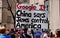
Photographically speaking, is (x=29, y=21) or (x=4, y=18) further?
(x=4, y=18)

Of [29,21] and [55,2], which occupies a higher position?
[55,2]

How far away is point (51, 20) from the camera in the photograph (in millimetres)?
18797

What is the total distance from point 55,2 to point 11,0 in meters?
20.4

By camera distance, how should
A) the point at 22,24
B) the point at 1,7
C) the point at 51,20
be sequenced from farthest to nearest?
the point at 1,7 → the point at 51,20 → the point at 22,24

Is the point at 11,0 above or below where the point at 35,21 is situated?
above

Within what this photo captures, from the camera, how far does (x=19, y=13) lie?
10.9 m

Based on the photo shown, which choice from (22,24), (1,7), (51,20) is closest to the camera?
(22,24)

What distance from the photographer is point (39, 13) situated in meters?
11.2

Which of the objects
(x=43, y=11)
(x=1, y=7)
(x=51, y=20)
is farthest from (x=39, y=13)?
(x=1, y=7)

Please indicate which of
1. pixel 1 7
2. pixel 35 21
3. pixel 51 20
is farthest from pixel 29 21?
pixel 1 7

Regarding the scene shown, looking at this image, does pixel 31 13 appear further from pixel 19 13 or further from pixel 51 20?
pixel 51 20

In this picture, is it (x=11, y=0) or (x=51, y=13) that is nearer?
(x=51, y=13)

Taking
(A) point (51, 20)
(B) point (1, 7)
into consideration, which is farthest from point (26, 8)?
(B) point (1, 7)

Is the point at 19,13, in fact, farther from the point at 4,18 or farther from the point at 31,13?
the point at 4,18
